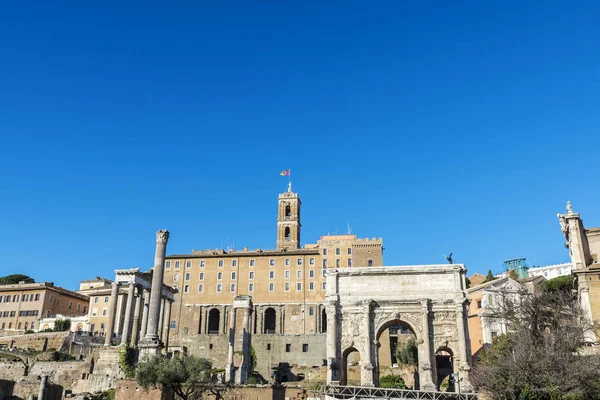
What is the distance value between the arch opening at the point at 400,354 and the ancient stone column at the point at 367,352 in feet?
3.30

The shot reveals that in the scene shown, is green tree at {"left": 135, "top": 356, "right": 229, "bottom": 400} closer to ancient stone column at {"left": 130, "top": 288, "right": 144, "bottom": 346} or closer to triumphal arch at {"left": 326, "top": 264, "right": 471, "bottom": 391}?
triumphal arch at {"left": 326, "top": 264, "right": 471, "bottom": 391}

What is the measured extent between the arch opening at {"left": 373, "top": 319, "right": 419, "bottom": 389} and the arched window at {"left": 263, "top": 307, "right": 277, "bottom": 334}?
17.7 m

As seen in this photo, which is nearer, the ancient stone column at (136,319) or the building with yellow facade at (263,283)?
the ancient stone column at (136,319)

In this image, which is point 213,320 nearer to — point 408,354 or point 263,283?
point 263,283

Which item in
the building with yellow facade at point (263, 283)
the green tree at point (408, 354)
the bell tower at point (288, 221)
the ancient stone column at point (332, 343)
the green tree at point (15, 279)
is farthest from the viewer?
the green tree at point (15, 279)

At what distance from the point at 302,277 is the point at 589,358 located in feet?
185

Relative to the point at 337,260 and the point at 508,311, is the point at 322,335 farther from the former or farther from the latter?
the point at 508,311

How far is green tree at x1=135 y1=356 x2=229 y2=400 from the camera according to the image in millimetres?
34969

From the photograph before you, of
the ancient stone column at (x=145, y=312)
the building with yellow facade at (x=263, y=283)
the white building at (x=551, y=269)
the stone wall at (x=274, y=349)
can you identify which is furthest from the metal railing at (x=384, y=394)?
the white building at (x=551, y=269)

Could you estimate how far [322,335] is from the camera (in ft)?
236

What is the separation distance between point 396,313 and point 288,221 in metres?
56.0

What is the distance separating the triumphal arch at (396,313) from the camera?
4600 centimetres

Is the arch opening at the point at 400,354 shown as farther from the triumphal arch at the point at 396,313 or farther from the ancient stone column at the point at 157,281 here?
the ancient stone column at the point at 157,281

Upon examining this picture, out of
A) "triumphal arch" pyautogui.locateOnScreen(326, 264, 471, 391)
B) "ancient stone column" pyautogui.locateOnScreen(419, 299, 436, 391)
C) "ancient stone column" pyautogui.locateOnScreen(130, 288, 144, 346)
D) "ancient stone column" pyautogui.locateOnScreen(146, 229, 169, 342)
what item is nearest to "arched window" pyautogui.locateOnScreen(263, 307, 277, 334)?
"ancient stone column" pyautogui.locateOnScreen(130, 288, 144, 346)
